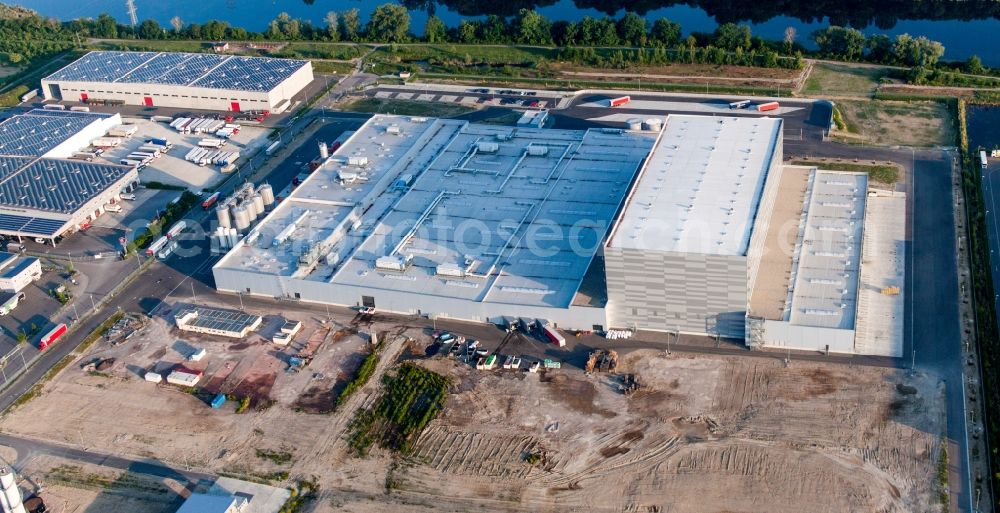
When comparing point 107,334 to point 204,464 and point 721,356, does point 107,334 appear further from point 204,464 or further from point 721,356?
point 721,356

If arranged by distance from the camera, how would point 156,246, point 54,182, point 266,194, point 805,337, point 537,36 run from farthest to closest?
point 537,36
point 54,182
point 266,194
point 156,246
point 805,337

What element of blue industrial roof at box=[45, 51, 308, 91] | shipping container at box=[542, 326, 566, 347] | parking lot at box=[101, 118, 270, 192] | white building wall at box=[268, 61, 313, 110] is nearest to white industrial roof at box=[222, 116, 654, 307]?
shipping container at box=[542, 326, 566, 347]

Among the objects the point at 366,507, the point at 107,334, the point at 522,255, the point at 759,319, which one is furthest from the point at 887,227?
the point at 107,334

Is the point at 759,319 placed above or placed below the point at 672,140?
below

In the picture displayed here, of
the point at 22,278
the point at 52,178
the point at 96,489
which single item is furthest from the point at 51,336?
the point at 52,178

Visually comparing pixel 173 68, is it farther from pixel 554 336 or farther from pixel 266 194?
pixel 554 336
